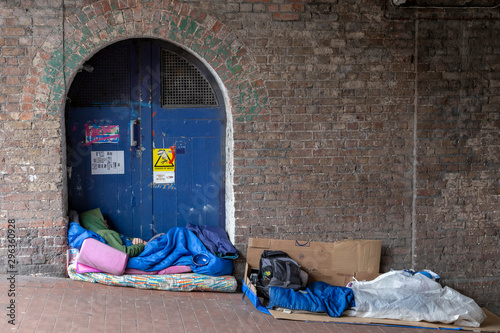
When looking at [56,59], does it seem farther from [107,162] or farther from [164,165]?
[164,165]

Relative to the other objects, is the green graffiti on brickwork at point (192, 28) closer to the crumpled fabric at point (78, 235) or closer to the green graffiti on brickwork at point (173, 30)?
the green graffiti on brickwork at point (173, 30)

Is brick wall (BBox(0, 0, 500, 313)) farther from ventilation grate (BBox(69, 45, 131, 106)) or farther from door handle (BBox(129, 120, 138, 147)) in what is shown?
door handle (BBox(129, 120, 138, 147))

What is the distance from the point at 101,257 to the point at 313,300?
231 centimetres

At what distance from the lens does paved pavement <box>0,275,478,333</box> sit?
4.59 metres

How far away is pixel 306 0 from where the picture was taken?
5750 millimetres

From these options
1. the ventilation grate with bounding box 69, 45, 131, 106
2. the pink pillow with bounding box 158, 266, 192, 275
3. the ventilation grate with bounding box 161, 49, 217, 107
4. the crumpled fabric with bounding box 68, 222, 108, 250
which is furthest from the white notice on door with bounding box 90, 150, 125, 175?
the pink pillow with bounding box 158, 266, 192, 275

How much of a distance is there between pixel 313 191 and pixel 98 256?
2.52 meters

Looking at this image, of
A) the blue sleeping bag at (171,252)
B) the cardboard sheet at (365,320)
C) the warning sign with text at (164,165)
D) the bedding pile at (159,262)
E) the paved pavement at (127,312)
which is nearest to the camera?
the paved pavement at (127,312)

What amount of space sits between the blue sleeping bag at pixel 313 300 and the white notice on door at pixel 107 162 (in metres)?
2.32

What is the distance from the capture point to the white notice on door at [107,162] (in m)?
6.02

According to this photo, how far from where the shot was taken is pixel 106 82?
5.95m

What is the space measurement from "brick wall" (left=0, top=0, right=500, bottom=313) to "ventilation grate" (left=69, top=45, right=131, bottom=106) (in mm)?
459

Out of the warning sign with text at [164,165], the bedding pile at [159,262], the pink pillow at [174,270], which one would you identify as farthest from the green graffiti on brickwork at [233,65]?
the pink pillow at [174,270]

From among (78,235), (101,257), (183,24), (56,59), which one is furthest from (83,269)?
(183,24)
